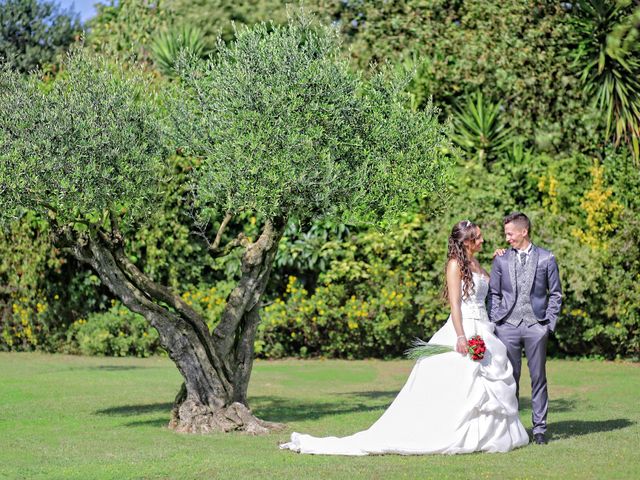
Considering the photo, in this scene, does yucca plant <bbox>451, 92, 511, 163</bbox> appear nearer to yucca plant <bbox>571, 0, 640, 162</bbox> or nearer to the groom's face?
yucca plant <bbox>571, 0, 640, 162</bbox>

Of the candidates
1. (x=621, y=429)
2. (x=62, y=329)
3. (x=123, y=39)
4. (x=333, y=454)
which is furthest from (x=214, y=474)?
(x=123, y=39)

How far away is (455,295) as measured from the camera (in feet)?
33.6

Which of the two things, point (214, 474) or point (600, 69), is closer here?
point (214, 474)

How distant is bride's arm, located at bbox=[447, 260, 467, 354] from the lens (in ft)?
33.4

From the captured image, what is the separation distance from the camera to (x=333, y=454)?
32.4 ft

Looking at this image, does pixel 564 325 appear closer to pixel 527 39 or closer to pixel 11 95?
pixel 527 39

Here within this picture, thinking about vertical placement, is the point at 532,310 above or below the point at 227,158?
below

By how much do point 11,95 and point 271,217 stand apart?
116 inches

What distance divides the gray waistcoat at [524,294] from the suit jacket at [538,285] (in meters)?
0.03

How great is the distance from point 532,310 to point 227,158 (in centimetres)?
329

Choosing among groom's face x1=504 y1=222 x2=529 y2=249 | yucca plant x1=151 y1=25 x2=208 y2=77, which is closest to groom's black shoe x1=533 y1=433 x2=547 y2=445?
groom's face x1=504 y1=222 x2=529 y2=249

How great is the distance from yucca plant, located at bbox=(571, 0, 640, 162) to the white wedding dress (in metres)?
Answer: 12.0

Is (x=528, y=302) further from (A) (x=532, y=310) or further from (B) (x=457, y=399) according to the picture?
(B) (x=457, y=399)

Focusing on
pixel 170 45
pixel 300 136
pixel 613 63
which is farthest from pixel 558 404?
pixel 170 45
